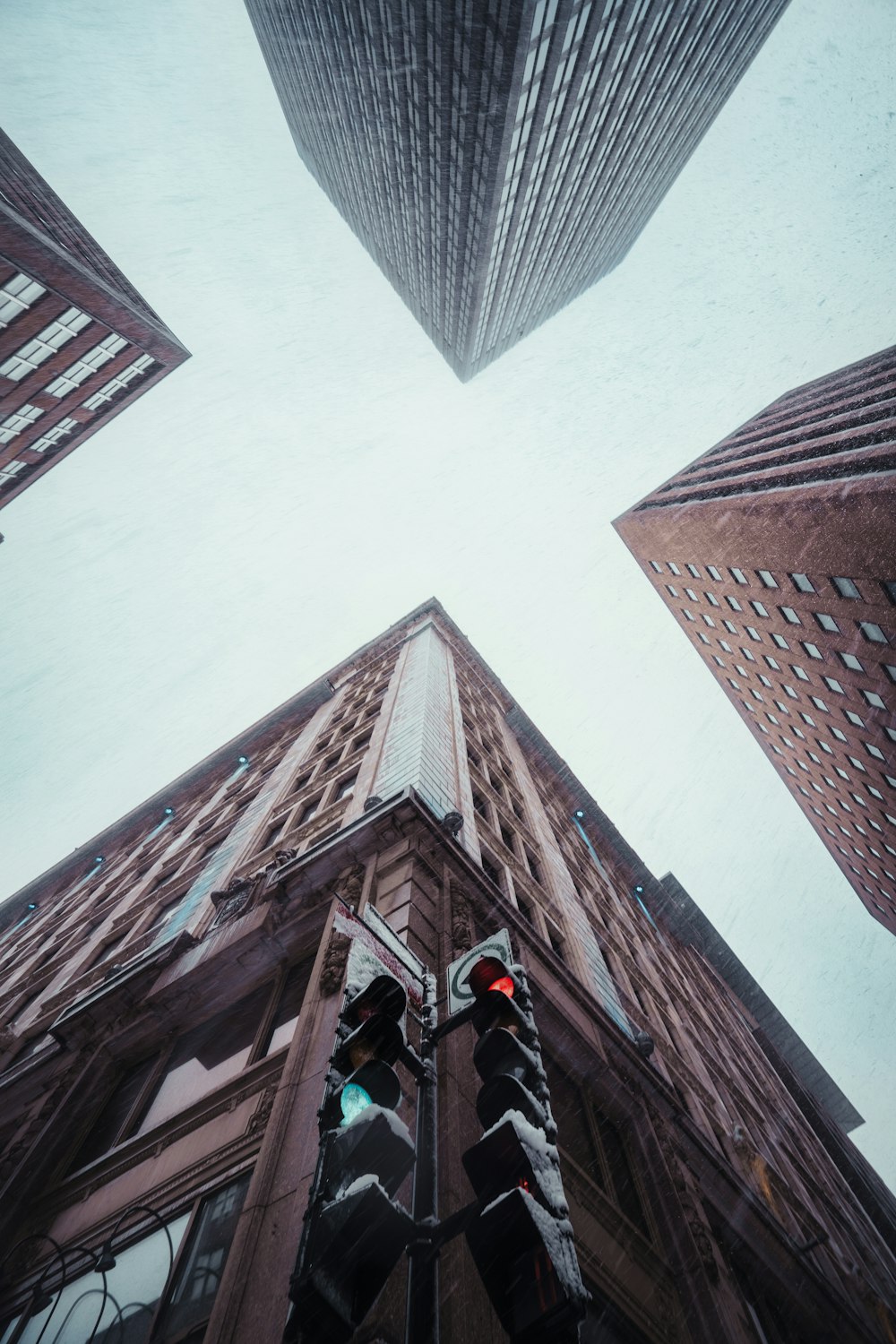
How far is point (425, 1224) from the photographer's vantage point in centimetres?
365

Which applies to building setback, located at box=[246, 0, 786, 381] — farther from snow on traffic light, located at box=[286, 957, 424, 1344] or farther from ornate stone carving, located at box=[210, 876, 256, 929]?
snow on traffic light, located at box=[286, 957, 424, 1344]

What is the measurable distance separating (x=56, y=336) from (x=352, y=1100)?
150 ft

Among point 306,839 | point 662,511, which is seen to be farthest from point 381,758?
point 662,511

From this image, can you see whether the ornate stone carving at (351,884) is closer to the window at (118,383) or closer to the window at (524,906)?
the window at (524,906)

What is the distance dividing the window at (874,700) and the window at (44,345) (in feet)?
150

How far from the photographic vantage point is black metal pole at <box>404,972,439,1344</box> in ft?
10.8

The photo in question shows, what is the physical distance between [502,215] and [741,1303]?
6532cm

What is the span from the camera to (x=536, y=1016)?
48.2 ft

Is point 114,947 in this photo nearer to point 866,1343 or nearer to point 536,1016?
point 536,1016

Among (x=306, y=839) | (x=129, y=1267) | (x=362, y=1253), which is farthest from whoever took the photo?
(x=306, y=839)

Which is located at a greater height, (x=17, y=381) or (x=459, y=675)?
(x=17, y=381)

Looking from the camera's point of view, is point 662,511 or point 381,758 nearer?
point 381,758

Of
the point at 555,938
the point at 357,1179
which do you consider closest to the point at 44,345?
the point at 555,938

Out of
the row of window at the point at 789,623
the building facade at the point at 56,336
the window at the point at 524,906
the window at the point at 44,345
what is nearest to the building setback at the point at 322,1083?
the window at the point at 524,906
